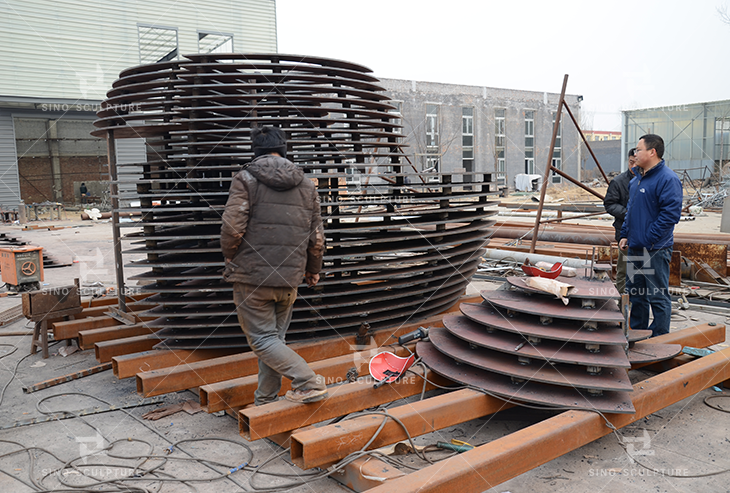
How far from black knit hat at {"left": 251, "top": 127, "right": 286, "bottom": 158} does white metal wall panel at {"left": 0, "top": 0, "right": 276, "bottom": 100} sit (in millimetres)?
21341

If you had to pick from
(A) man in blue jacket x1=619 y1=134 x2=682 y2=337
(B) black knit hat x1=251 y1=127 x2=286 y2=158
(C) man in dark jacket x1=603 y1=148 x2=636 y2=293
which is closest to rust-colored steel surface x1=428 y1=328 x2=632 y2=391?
(A) man in blue jacket x1=619 y1=134 x2=682 y2=337

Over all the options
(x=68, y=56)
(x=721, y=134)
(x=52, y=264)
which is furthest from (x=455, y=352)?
(x=721, y=134)

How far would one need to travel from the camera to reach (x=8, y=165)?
22.5 metres

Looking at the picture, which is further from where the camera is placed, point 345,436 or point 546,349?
point 546,349

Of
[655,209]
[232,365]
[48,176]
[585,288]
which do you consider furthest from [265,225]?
[48,176]

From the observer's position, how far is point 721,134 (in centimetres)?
2905

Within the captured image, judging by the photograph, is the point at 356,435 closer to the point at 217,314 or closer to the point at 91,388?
the point at 217,314

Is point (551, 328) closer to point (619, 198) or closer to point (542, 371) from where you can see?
point (542, 371)

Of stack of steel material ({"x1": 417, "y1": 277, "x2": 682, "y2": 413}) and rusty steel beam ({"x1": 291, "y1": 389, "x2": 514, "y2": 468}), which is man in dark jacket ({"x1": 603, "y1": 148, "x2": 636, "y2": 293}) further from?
rusty steel beam ({"x1": 291, "y1": 389, "x2": 514, "y2": 468})

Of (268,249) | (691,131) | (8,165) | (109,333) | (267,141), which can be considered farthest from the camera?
(691,131)

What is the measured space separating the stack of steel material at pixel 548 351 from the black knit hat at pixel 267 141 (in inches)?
72.1

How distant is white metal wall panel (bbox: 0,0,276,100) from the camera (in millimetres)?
20781

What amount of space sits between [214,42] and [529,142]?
83.3ft

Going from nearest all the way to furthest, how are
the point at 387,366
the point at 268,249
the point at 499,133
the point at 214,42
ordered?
the point at 268,249 < the point at 387,366 < the point at 214,42 < the point at 499,133
